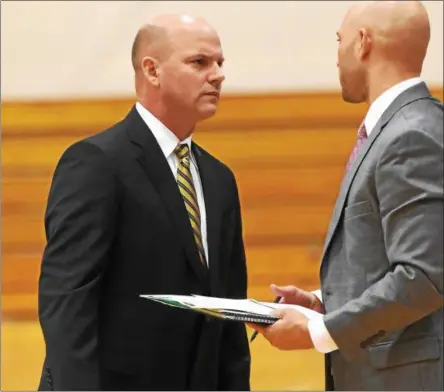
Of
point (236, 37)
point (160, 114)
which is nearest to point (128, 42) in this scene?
point (236, 37)

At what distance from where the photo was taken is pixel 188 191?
6.89 ft

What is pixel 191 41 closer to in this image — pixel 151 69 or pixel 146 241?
pixel 151 69

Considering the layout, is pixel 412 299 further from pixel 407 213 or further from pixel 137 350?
pixel 137 350

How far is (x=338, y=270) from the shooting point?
1.77 metres

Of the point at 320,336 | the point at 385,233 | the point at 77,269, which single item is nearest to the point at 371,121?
the point at 385,233

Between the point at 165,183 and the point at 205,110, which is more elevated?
the point at 205,110

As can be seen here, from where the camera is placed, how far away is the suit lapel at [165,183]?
2018mm

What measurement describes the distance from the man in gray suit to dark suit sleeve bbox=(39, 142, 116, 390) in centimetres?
41

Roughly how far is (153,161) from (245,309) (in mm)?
490

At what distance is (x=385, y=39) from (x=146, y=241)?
26.5 inches

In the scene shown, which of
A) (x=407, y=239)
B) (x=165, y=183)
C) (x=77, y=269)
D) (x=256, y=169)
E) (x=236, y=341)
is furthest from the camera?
(x=256, y=169)

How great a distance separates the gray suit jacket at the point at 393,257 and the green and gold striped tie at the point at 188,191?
0.39 m

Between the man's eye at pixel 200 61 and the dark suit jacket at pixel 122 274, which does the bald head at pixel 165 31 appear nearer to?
the man's eye at pixel 200 61

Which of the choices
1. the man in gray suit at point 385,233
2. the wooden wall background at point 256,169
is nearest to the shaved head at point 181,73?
the man in gray suit at point 385,233
